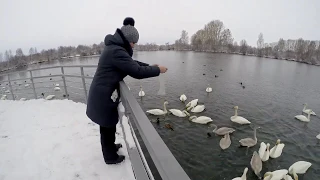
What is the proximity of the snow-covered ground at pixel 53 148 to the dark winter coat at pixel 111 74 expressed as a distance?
0.73m

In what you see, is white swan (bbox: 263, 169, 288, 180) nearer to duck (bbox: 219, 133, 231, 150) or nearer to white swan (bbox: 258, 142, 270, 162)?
white swan (bbox: 258, 142, 270, 162)

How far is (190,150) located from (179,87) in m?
9.78

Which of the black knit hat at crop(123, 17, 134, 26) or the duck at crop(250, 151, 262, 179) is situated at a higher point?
the black knit hat at crop(123, 17, 134, 26)

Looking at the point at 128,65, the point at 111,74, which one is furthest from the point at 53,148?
the point at 128,65

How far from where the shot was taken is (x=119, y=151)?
283 centimetres

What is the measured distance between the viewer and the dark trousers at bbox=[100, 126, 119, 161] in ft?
7.84

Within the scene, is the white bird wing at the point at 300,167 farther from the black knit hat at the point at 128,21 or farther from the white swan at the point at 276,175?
the black knit hat at the point at 128,21

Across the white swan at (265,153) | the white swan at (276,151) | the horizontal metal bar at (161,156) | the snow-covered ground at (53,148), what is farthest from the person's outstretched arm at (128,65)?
the white swan at (276,151)

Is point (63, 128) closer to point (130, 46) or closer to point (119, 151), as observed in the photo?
point (119, 151)

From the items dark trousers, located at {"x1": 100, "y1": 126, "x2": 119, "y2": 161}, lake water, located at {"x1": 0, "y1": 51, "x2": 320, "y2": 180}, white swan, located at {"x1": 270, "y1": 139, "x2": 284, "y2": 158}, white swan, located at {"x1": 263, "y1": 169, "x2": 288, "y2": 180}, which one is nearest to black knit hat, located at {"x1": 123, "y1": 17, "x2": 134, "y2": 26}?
dark trousers, located at {"x1": 100, "y1": 126, "x2": 119, "y2": 161}

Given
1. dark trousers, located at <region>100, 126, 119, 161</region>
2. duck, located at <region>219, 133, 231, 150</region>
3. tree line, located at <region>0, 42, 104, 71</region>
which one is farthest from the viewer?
tree line, located at <region>0, 42, 104, 71</region>

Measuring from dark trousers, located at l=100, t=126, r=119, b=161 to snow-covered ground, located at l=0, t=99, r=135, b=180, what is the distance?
140 mm

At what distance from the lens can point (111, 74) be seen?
6.90 ft

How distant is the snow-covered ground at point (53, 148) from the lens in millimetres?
2428
